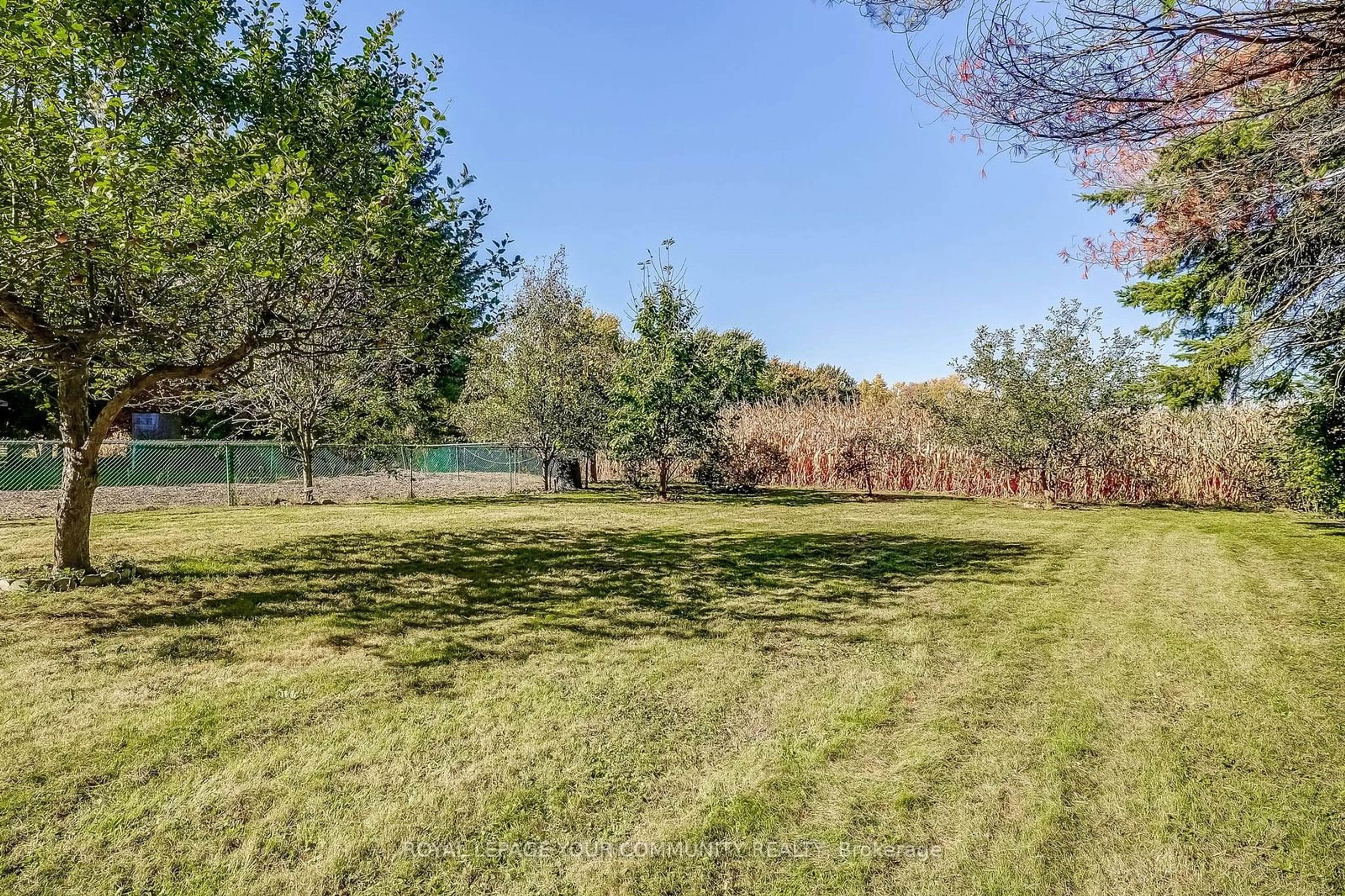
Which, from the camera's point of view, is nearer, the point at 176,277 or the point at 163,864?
the point at 163,864

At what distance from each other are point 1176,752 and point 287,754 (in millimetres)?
4397

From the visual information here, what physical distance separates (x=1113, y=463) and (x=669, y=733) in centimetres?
1713

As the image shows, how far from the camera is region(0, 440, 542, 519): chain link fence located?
538 inches

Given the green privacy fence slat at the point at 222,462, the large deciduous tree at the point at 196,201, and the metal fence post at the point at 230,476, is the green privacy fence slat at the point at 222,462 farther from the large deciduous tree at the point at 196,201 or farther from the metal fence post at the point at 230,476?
the large deciduous tree at the point at 196,201

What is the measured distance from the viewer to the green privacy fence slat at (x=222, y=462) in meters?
14.4

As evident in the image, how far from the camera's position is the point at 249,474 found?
1788 cm

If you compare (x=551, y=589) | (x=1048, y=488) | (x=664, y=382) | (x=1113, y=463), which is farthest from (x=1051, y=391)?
(x=551, y=589)

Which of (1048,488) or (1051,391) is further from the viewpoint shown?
(1048,488)

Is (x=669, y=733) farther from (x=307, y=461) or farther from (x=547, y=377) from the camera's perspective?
(x=547, y=377)

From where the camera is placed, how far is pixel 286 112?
6.31 metres

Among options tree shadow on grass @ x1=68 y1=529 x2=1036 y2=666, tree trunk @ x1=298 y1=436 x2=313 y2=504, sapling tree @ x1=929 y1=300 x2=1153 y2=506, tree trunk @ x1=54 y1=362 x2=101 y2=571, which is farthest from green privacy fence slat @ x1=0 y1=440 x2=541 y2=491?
sapling tree @ x1=929 y1=300 x2=1153 y2=506

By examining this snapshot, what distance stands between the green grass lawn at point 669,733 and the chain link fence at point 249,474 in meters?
7.86

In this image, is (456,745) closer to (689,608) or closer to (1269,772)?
(689,608)

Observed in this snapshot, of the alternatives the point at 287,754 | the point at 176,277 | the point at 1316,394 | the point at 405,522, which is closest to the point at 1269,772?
the point at 287,754
